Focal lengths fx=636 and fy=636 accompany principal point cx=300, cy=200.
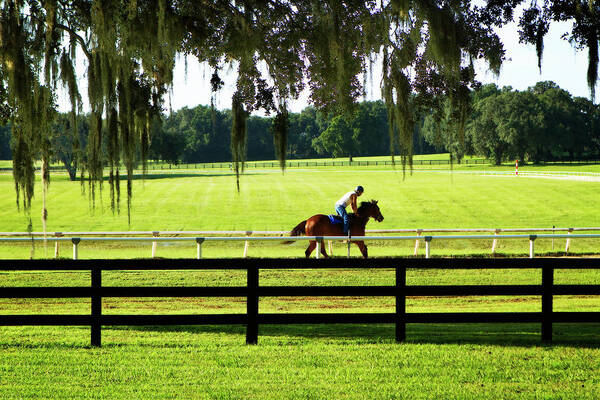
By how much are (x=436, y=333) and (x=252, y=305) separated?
8.73 feet

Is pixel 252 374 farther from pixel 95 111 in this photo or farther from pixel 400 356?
pixel 95 111

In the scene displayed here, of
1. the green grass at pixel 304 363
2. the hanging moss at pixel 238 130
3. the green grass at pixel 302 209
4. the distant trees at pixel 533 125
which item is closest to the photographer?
the green grass at pixel 304 363

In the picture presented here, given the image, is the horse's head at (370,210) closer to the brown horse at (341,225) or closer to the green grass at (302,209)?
the brown horse at (341,225)

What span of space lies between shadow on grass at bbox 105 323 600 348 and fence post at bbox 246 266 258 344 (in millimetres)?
425

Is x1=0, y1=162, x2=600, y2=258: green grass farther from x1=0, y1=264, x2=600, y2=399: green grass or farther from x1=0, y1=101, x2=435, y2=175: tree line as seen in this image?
x1=0, y1=264, x2=600, y2=399: green grass

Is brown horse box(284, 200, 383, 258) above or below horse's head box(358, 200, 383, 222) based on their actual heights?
below

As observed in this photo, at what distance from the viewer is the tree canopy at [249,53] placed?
8250 mm

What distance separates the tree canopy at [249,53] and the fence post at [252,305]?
6.72 ft

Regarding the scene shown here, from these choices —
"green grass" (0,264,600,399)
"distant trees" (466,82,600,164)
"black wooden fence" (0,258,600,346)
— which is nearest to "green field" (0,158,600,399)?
"green grass" (0,264,600,399)

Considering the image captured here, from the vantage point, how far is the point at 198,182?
181ft

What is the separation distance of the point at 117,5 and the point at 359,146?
71935 millimetres

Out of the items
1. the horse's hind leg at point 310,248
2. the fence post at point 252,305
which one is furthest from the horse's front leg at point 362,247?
the fence post at point 252,305

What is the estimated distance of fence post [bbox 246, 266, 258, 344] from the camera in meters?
7.44

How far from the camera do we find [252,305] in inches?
296
